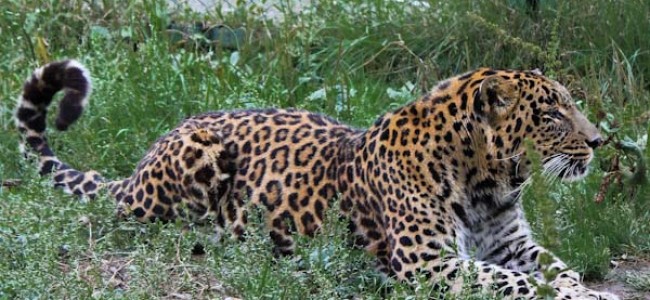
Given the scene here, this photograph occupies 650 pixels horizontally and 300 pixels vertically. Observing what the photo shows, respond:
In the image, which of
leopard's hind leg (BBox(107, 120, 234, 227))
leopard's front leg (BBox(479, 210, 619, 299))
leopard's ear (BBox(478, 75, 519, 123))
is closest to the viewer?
leopard's ear (BBox(478, 75, 519, 123))

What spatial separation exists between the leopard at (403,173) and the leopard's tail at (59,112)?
13 mm

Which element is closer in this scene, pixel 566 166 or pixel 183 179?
pixel 566 166

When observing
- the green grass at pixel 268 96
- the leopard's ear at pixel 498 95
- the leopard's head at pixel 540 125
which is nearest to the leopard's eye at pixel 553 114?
the leopard's head at pixel 540 125

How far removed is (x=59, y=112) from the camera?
791 centimetres

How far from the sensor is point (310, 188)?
724cm

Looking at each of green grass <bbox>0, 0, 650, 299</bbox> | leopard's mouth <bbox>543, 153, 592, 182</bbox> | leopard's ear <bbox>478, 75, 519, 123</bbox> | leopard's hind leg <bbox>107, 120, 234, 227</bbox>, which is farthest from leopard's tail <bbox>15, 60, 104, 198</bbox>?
leopard's mouth <bbox>543, 153, 592, 182</bbox>

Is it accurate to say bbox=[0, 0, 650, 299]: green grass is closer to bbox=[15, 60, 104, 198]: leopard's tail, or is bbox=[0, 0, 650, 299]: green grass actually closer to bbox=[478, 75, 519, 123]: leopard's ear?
A: bbox=[15, 60, 104, 198]: leopard's tail

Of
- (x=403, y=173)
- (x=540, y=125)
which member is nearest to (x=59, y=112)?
(x=403, y=173)

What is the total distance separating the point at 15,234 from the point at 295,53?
402cm

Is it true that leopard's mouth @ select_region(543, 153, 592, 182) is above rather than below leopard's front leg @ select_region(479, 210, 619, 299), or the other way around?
above

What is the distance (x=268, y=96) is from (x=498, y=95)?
321cm

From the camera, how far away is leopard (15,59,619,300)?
21.9 ft

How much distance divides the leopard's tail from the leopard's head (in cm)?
250

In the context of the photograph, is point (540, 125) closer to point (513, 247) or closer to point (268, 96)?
point (513, 247)
